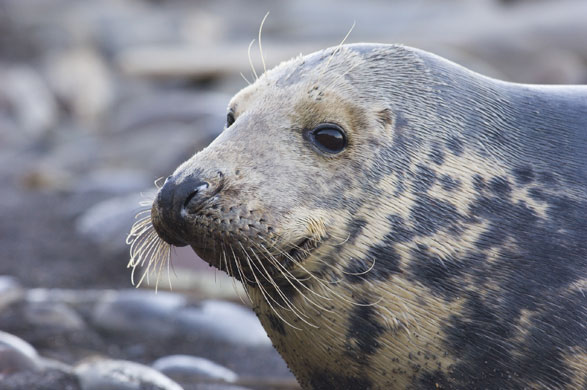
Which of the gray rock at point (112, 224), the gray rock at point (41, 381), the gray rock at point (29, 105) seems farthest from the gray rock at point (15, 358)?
the gray rock at point (29, 105)

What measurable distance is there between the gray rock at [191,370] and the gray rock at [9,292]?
1529mm

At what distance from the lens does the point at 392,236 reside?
10.7 feet

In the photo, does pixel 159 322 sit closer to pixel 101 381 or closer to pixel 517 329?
pixel 101 381

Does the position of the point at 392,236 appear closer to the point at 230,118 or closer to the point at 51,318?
the point at 230,118

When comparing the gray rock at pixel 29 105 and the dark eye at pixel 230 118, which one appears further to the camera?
the gray rock at pixel 29 105

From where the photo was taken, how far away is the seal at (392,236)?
3.21 m

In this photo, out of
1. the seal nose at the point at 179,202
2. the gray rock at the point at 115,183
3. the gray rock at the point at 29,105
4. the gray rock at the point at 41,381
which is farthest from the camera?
the gray rock at the point at 29,105

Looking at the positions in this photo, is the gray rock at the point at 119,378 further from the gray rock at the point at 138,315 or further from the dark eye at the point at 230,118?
the gray rock at the point at 138,315

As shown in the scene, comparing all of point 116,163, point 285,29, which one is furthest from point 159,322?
point 285,29

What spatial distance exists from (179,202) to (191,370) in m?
2.07

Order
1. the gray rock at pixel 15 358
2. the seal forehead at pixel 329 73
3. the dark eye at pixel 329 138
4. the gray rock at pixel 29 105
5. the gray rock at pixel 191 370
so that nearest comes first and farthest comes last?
the dark eye at pixel 329 138 < the seal forehead at pixel 329 73 < the gray rock at pixel 15 358 < the gray rock at pixel 191 370 < the gray rock at pixel 29 105

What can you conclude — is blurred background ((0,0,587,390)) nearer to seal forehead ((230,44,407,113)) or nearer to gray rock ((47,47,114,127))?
gray rock ((47,47,114,127))

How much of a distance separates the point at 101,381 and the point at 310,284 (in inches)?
55.1

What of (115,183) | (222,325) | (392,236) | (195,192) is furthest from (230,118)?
(115,183)
